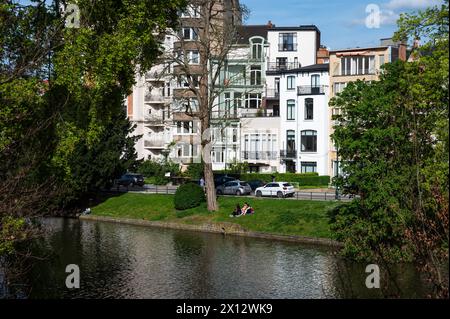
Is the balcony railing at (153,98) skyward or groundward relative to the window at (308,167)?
skyward

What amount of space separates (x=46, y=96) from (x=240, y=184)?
36.6m

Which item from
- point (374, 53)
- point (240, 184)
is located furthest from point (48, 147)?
point (374, 53)

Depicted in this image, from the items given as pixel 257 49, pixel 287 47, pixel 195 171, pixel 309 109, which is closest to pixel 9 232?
pixel 195 171

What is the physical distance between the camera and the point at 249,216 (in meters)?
51.6

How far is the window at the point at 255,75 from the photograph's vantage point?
87.2 metres

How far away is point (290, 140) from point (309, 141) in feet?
8.75

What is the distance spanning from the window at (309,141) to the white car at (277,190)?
2006 centimetres

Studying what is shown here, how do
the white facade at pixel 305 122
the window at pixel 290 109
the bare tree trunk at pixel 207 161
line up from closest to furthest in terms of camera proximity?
the bare tree trunk at pixel 207 161
the white facade at pixel 305 122
the window at pixel 290 109

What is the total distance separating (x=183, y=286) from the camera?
3225cm

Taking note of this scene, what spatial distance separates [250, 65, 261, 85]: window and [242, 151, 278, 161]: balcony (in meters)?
9.60

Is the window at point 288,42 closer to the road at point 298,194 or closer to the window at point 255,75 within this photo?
the window at point 255,75

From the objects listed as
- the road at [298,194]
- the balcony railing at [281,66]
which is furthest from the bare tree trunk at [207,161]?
the balcony railing at [281,66]

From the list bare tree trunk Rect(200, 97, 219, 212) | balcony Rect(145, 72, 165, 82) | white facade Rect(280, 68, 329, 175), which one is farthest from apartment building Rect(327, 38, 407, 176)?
bare tree trunk Rect(200, 97, 219, 212)

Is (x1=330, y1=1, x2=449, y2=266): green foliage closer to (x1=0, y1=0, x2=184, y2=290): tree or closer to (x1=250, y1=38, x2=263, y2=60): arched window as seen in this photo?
(x1=0, y1=0, x2=184, y2=290): tree
